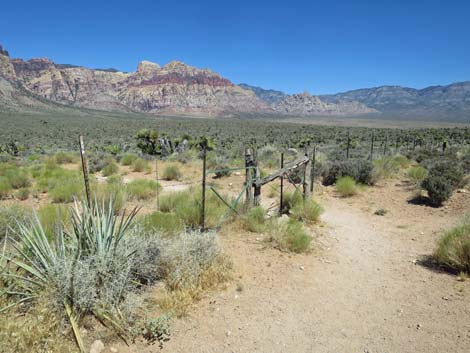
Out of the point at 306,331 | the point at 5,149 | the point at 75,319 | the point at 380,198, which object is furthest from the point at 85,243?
the point at 5,149

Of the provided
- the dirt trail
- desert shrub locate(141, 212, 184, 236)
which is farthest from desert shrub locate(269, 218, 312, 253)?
desert shrub locate(141, 212, 184, 236)

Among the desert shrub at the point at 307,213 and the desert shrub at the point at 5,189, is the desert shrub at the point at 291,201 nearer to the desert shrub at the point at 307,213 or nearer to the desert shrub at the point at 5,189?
the desert shrub at the point at 307,213

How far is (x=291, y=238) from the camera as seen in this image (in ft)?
19.6

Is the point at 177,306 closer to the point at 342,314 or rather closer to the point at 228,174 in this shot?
the point at 342,314

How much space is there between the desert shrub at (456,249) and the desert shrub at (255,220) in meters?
3.24

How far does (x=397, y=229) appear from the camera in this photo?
7.63 m

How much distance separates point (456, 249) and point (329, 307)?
2573 mm

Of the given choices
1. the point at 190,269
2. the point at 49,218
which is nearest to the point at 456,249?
the point at 190,269

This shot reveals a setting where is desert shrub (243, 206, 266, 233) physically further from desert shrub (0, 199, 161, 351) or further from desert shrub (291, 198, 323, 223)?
desert shrub (0, 199, 161, 351)

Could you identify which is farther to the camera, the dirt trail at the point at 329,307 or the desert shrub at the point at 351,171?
the desert shrub at the point at 351,171

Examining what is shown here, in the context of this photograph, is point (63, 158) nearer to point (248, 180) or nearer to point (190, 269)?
point (248, 180)

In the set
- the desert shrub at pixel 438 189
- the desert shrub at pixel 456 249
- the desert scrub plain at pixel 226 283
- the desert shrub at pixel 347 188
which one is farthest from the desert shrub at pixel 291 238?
the desert shrub at pixel 438 189

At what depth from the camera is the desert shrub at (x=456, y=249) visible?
4.97 metres

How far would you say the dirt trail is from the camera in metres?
3.52
